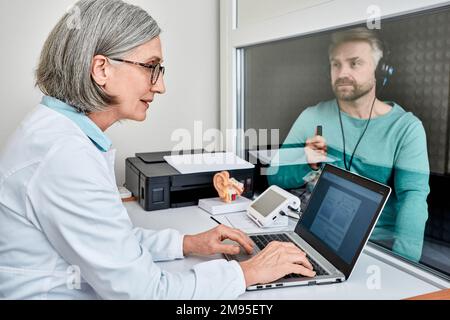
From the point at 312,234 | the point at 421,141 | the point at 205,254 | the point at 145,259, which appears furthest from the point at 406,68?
the point at 145,259

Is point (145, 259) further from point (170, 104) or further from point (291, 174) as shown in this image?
point (170, 104)

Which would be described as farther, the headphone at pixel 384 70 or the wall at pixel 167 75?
the wall at pixel 167 75

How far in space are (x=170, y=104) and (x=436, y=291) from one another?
1.43 m

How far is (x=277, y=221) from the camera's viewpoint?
137 centimetres

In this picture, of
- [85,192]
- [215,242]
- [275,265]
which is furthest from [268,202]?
[85,192]

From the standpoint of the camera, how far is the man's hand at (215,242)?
43.3 inches

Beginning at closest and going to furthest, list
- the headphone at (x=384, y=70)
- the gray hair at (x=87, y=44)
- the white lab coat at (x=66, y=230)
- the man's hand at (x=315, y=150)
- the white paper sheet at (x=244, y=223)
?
the white lab coat at (x=66, y=230) < the gray hair at (x=87, y=44) < the headphone at (x=384, y=70) < the white paper sheet at (x=244, y=223) < the man's hand at (x=315, y=150)

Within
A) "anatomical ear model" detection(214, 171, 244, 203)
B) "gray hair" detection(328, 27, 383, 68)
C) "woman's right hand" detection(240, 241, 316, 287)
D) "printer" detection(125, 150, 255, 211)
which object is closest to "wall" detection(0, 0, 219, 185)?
"printer" detection(125, 150, 255, 211)

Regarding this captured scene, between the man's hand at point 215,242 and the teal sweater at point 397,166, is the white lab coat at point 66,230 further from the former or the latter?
the teal sweater at point 397,166

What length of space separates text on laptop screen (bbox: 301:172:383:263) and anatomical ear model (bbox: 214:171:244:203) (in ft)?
1.25

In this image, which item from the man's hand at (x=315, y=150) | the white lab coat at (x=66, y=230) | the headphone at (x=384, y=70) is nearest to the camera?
the white lab coat at (x=66, y=230)

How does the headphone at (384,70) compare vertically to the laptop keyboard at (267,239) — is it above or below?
above

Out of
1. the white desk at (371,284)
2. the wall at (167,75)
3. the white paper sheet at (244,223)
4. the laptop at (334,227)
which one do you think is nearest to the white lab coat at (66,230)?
the white desk at (371,284)

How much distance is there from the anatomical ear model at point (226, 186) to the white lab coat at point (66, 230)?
0.68m
